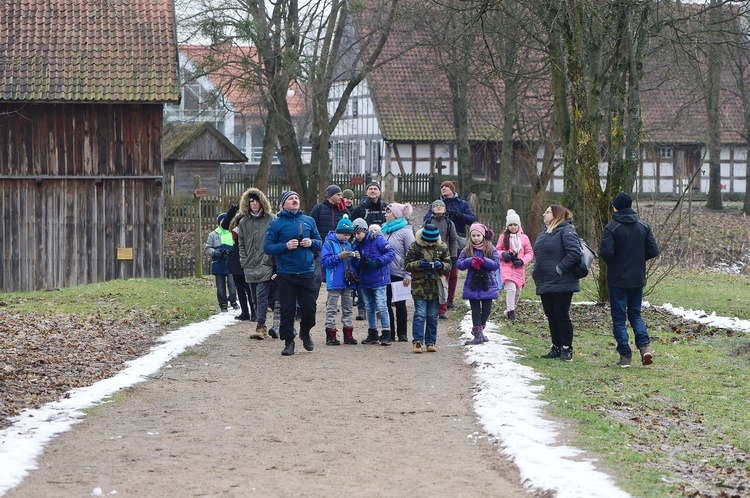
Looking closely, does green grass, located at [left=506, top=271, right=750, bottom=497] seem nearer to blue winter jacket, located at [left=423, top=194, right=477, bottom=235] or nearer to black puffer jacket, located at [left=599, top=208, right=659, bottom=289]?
black puffer jacket, located at [left=599, top=208, right=659, bottom=289]

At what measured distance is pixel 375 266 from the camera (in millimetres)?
14625

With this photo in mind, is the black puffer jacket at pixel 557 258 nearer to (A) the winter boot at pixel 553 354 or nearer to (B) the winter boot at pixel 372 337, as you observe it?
(A) the winter boot at pixel 553 354

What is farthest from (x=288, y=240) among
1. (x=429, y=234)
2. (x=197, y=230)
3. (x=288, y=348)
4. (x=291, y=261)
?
(x=197, y=230)

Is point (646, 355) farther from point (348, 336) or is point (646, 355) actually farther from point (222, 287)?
point (222, 287)

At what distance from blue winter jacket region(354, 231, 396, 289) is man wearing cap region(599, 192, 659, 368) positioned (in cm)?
325

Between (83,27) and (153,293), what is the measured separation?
10.8 meters

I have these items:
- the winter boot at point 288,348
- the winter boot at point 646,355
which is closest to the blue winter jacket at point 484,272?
the winter boot at point 646,355

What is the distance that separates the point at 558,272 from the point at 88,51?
19.7 meters

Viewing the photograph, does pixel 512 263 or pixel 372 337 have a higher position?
pixel 512 263

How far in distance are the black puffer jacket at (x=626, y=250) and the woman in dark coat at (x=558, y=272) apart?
43 cm

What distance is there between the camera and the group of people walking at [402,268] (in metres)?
12.5

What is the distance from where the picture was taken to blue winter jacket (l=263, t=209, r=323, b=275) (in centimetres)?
1355

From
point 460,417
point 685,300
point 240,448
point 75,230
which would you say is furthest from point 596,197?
point 75,230

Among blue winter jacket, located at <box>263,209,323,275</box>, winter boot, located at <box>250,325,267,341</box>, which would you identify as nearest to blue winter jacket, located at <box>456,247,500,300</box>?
blue winter jacket, located at <box>263,209,323,275</box>
